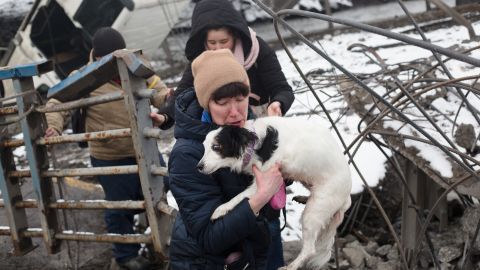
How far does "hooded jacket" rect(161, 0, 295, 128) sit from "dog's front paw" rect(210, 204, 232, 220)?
0.83 metres

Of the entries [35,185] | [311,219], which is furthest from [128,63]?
[311,219]

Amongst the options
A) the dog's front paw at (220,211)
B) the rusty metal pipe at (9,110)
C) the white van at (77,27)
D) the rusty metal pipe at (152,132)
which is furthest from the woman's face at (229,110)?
the white van at (77,27)

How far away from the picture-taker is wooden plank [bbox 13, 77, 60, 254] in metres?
3.40

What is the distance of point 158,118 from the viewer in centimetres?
325

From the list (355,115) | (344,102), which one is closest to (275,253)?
(344,102)

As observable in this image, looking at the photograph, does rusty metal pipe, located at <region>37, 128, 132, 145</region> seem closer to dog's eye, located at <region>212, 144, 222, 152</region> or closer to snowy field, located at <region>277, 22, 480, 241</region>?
snowy field, located at <region>277, 22, 480, 241</region>

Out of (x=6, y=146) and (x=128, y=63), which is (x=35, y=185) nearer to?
(x=6, y=146)

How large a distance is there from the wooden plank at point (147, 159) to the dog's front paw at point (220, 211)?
1.53m

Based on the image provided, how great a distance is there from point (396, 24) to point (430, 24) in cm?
82

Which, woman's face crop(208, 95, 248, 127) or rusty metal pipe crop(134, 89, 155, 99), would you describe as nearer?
woman's face crop(208, 95, 248, 127)

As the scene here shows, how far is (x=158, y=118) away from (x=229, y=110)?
1617 mm

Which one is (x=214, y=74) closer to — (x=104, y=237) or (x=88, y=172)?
(x=88, y=172)

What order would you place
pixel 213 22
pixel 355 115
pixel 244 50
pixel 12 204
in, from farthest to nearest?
pixel 355 115
pixel 12 204
pixel 244 50
pixel 213 22

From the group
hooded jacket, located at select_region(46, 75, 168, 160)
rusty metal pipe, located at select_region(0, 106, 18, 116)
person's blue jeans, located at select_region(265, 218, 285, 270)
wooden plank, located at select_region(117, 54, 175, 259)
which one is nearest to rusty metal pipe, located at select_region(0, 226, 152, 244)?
wooden plank, located at select_region(117, 54, 175, 259)
